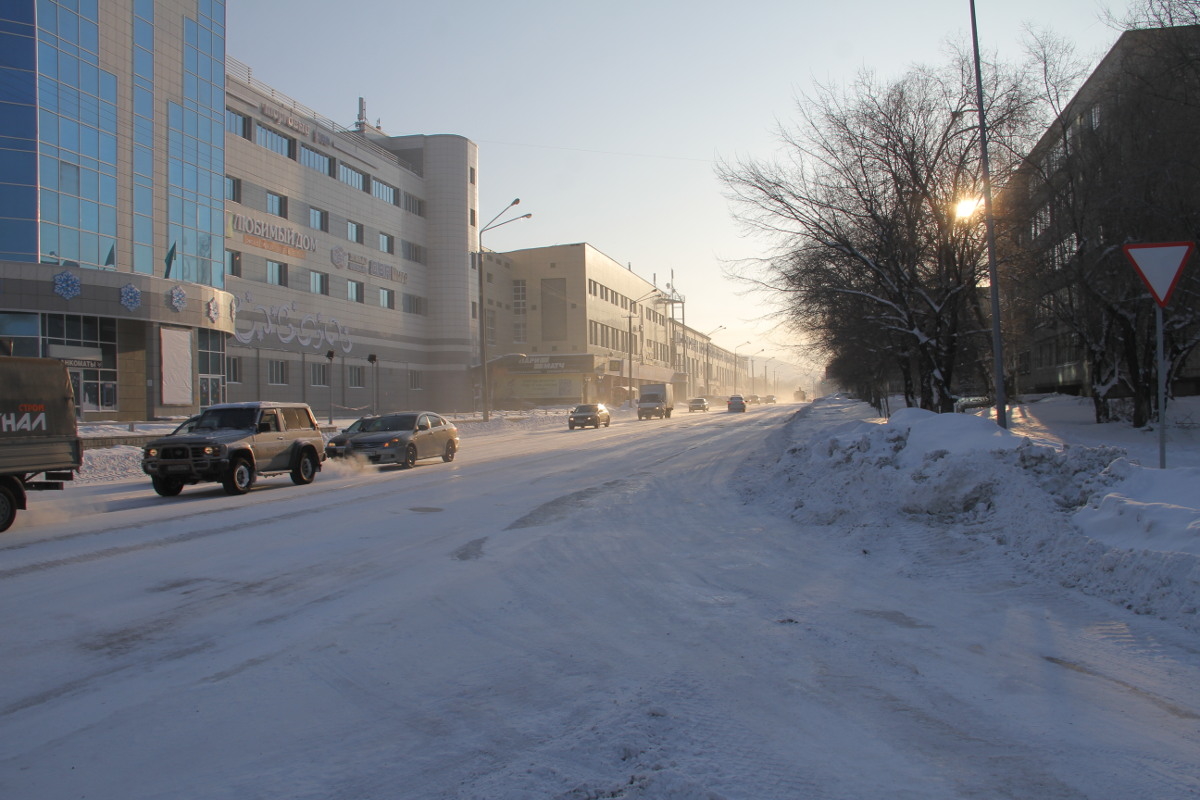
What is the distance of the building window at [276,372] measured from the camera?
2000 inches

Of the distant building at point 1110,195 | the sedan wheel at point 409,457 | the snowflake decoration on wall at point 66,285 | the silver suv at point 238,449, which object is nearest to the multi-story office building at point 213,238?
the snowflake decoration on wall at point 66,285

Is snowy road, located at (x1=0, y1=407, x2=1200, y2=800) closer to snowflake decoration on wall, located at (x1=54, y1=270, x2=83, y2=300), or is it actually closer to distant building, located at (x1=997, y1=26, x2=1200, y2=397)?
distant building, located at (x1=997, y1=26, x2=1200, y2=397)

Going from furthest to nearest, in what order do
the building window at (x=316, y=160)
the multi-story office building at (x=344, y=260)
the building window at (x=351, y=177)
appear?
the building window at (x=351, y=177), the building window at (x=316, y=160), the multi-story office building at (x=344, y=260)

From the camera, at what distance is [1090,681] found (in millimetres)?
4555

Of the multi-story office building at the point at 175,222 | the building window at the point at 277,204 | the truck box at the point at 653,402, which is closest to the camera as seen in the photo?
the multi-story office building at the point at 175,222

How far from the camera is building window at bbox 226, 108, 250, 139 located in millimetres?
47281

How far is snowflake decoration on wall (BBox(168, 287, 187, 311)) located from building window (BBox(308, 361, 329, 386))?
16632 millimetres

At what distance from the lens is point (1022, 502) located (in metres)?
8.33

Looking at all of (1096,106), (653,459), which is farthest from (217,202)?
(1096,106)

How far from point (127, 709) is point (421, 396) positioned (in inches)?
2607

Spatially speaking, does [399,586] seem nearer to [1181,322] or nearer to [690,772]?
[690,772]

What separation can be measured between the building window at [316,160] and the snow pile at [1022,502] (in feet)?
168

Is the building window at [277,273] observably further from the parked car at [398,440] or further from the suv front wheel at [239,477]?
the suv front wheel at [239,477]

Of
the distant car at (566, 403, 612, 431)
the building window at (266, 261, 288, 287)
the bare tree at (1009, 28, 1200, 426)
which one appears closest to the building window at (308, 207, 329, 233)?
the building window at (266, 261, 288, 287)
